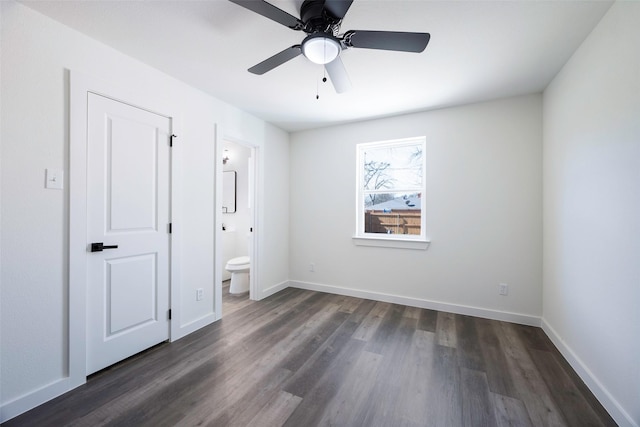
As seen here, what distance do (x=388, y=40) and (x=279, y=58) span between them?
688mm

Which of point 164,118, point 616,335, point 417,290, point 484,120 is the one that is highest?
point 484,120

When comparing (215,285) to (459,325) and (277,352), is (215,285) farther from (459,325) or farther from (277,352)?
(459,325)

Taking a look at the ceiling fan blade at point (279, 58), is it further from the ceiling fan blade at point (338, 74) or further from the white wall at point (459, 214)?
the white wall at point (459, 214)

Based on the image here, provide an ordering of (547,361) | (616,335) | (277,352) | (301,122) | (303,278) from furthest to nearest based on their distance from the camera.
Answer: (303,278), (301,122), (277,352), (547,361), (616,335)

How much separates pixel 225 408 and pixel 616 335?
2351 mm

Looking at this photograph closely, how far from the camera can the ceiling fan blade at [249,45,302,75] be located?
5.34ft

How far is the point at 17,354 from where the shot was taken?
1563 mm

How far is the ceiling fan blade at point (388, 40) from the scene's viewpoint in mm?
1430

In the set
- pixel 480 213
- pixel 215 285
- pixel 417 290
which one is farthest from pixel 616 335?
pixel 215 285

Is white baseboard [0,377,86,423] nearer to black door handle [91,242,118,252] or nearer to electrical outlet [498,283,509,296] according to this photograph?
black door handle [91,242,118,252]

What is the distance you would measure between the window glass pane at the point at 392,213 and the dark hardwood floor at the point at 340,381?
120 centimetres

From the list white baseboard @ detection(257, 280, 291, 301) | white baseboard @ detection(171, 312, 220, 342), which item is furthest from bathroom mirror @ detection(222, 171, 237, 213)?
white baseboard @ detection(171, 312, 220, 342)

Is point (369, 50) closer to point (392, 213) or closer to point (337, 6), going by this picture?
point (337, 6)

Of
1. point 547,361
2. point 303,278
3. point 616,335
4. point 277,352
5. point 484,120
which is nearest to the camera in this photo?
point 616,335
